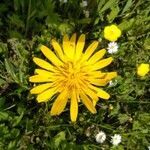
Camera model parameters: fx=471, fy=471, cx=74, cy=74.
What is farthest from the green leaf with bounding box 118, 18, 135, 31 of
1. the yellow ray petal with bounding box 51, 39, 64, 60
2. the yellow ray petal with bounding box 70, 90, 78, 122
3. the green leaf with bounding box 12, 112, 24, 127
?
the green leaf with bounding box 12, 112, 24, 127

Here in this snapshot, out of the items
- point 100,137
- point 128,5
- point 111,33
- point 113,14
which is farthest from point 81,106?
point 128,5

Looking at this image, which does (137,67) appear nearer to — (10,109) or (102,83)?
(102,83)

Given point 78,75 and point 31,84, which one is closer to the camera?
point 78,75

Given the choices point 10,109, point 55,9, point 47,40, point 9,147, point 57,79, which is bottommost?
point 9,147

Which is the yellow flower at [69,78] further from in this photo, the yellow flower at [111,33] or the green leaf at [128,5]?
the green leaf at [128,5]

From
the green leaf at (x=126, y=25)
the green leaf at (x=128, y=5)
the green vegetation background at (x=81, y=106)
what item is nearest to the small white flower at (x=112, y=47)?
the green vegetation background at (x=81, y=106)

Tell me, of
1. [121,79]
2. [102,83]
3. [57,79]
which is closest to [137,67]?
[121,79]

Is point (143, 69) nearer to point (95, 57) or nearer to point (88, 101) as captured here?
point (95, 57)

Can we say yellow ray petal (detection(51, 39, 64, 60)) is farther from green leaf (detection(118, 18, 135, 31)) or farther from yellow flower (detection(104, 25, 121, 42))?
green leaf (detection(118, 18, 135, 31))
